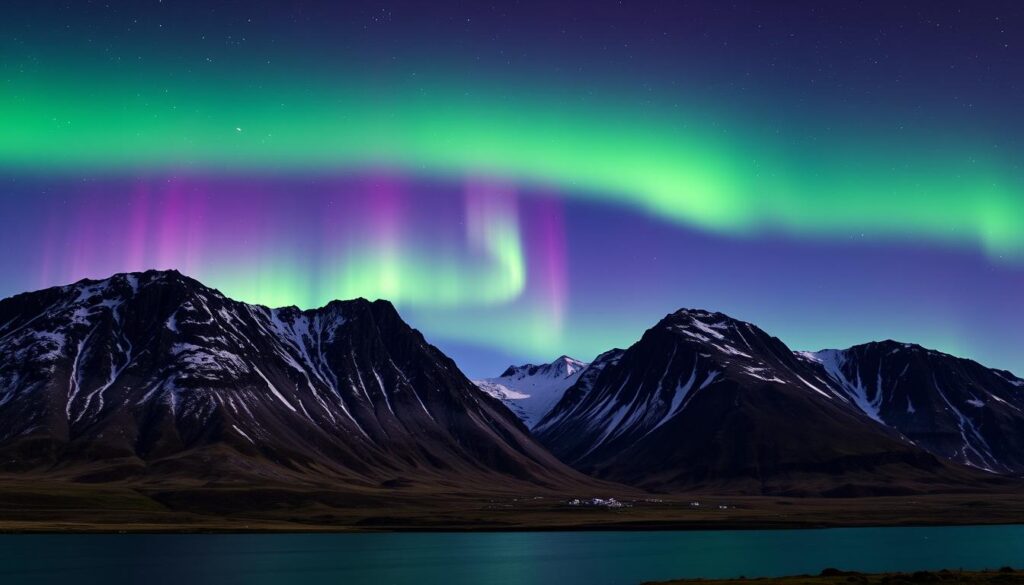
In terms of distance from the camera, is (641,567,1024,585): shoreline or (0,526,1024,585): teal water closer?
(641,567,1024,585): shoreline

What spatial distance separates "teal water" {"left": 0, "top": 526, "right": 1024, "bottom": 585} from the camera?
11675 cm

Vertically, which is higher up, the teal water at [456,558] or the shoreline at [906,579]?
the shoreline at [906,579]

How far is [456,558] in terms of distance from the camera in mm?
148375

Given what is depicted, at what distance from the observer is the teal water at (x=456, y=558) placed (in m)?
117

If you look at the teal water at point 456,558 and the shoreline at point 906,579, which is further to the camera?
the teal water at point 456,558

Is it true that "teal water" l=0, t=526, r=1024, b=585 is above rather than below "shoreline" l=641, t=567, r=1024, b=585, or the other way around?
below

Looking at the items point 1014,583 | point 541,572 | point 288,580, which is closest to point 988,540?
point 541,572

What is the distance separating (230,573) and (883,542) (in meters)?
128

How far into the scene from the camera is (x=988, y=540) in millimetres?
187000

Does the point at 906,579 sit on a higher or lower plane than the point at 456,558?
higher

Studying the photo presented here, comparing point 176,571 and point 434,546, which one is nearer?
point 176,571

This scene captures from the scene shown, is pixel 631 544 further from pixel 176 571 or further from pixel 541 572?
pixel 176 571

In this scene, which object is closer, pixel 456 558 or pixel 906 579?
pixel 906 579

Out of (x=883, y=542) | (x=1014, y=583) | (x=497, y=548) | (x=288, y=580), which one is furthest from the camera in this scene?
(x=883, y=542)
